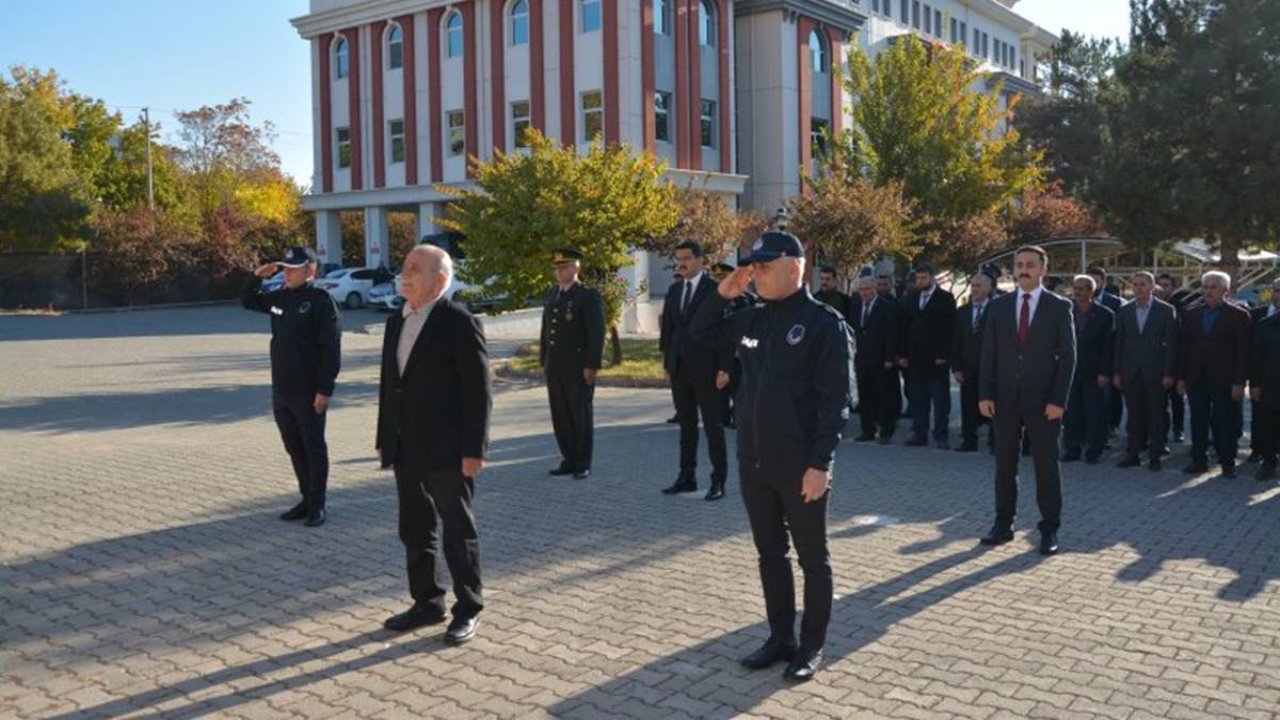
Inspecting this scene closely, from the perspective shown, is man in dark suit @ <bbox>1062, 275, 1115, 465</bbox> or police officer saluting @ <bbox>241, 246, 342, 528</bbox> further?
man in dark suit @ <bbox>1062, 275, 1115, 465</bbox>

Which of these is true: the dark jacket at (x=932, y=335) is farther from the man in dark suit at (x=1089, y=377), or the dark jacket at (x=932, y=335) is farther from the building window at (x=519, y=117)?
the building window at (x=519, y=117)

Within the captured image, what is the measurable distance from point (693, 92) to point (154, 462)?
3142cm

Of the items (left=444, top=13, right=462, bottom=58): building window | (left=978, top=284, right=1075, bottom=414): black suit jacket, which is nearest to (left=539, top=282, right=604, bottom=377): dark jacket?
(left=978, top=284, right=1075, bottom=414): black suit jacket

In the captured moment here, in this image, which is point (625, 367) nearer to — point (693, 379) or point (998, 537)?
point (693, 379)

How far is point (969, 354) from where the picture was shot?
11664 millimetres

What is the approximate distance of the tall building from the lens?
128 feet

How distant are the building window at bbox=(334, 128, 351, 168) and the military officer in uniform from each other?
38445mm

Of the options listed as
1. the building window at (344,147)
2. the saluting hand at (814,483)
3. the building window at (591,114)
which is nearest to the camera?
the saluting hand at (814,483)

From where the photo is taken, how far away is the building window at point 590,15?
3903 cm

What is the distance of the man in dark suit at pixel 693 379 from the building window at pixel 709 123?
32.6 metres

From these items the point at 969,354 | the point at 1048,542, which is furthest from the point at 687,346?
the point at 969,354

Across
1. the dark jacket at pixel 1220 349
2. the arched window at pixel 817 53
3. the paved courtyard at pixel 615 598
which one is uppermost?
the arched window at pixel 817 53

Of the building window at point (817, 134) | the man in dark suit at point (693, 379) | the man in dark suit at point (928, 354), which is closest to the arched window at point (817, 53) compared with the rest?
the building window at point (817, 134)

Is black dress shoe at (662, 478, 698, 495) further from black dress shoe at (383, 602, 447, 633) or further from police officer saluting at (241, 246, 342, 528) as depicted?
black dress shoe at (383, 602, 447, 633)
